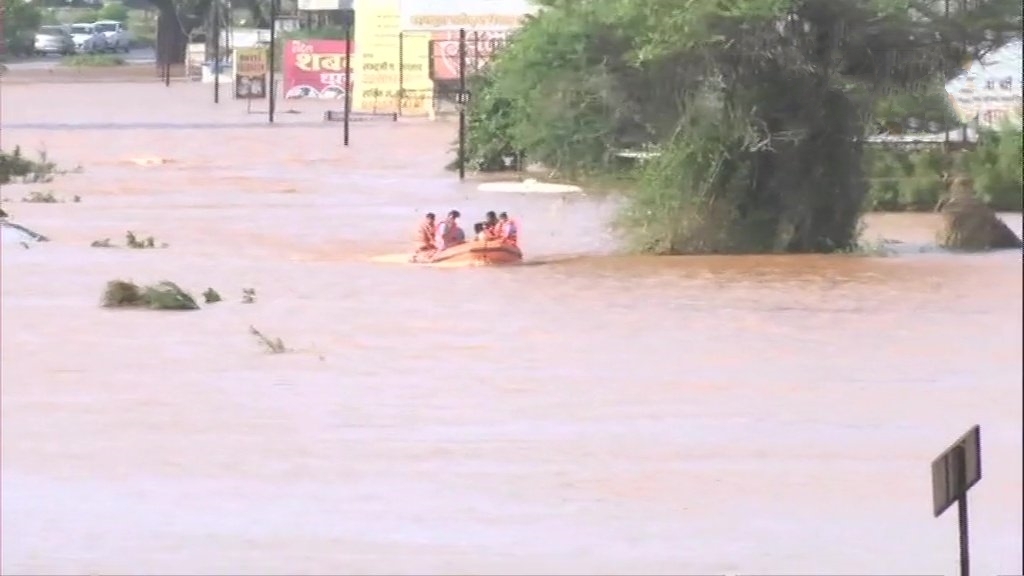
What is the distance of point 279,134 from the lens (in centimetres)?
4562

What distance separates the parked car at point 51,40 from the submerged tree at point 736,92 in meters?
8.39

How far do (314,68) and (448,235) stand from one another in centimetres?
3339

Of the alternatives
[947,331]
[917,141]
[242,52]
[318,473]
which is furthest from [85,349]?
[242,52]

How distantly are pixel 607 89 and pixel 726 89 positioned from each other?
1.27 meters

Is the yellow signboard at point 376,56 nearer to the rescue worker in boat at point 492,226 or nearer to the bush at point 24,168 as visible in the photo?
the bush at point 24,168

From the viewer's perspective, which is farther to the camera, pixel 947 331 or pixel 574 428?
pixel 947 331

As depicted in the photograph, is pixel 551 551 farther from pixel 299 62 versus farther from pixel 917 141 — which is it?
pixel 299 62

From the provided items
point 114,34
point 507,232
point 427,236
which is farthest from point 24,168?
point 114,34

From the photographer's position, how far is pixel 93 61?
19.1m

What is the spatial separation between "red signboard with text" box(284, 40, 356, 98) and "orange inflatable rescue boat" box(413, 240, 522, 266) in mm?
A: 32029

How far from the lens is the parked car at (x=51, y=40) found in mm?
12672

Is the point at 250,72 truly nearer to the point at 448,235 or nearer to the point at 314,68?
the point at 314,68

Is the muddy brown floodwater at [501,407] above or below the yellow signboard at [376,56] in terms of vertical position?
below

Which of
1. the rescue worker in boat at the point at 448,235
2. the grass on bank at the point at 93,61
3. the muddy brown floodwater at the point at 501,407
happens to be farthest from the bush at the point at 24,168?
the rescue worker in boat at the point at 448,235
